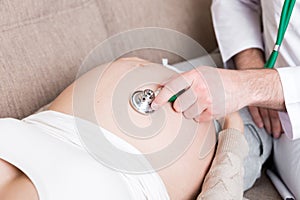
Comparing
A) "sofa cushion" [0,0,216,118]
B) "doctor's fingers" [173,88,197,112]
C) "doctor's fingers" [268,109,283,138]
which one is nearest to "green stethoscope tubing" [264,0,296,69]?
"doctor's fingers" [268,109,283,138]

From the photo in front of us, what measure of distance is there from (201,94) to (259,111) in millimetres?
369

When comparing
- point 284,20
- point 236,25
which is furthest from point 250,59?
point 284,20

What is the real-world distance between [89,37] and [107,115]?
17.8 inches

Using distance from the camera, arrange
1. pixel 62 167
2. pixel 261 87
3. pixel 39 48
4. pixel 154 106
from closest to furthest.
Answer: pixel 62 167, pixel 154 106, pixel 261 87, pixel 39 48

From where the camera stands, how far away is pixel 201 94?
105 centimetres

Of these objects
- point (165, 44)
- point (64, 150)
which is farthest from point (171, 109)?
point (165, 44)

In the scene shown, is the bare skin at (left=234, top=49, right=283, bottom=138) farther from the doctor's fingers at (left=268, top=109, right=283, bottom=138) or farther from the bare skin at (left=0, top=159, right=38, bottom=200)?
the bare skin at (left=0, top=159, right=38, bottom=200)

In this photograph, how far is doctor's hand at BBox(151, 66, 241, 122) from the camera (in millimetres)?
1016

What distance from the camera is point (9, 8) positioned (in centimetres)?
125

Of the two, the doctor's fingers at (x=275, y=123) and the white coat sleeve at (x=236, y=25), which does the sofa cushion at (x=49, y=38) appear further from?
the doctor's fingers at (x=275, y=123)

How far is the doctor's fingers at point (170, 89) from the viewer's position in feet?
3.28

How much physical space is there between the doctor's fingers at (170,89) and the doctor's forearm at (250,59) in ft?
1.37

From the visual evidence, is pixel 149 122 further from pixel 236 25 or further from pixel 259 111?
pixel 236 25

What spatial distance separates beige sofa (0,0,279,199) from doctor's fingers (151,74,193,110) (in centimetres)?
39
